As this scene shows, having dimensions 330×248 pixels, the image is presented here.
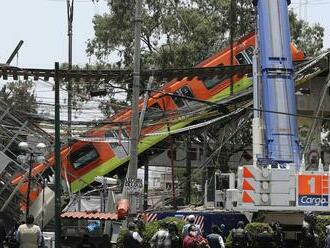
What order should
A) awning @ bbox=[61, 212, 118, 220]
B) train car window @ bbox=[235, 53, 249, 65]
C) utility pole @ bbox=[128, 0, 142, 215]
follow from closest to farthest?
utility pole @ bbox=[128, 0, 142, 215]
awning @ bbox=[61, 212, 118, 220]
train car window @ bbox=[235, 53, 249, 65]

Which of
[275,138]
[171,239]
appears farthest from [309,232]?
[171,239]

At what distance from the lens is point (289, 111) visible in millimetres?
18594

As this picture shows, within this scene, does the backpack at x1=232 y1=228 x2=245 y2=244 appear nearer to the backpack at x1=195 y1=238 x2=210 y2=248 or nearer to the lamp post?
the backpack at x1=195 y1=238 x2=210 y2=248

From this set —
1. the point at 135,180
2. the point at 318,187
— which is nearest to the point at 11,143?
the point at 135,180

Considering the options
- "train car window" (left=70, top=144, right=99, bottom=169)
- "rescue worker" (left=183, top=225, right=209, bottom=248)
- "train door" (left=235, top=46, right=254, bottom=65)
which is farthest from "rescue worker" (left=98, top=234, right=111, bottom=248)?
"train door" (left=235, top=46, right=254, bottom=65)

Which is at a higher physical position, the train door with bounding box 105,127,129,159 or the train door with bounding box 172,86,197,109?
the train door with bounding box 172,86,197,109

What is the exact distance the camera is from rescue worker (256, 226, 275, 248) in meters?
16.8

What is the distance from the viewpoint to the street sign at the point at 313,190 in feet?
54.3

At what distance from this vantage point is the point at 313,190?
16.8m

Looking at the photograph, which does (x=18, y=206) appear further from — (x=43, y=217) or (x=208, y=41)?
(x=208, y=41)

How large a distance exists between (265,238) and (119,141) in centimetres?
1130

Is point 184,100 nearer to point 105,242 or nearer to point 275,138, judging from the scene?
point 105,242

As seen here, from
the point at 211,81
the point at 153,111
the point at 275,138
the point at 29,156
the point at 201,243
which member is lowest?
the point at 201,243

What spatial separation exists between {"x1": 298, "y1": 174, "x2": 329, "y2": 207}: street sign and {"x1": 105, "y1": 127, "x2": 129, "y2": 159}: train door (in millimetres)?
11437
